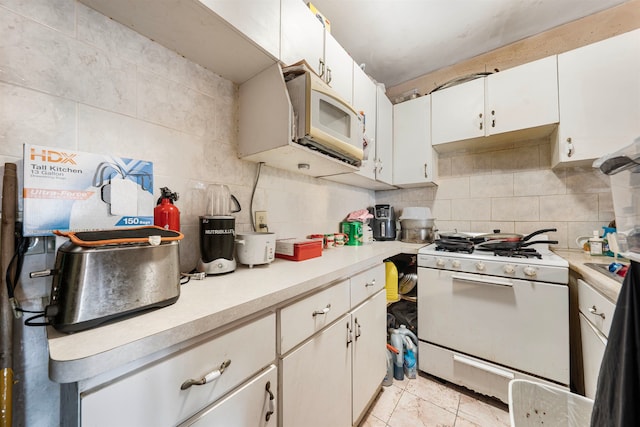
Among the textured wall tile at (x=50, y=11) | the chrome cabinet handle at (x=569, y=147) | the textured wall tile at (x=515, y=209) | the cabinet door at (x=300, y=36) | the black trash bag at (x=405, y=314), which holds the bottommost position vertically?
the black trash bag at (x=405, y=314)

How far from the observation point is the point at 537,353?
50.7 inches

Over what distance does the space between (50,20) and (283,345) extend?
1.21 m

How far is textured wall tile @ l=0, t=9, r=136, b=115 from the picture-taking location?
0.62 metres

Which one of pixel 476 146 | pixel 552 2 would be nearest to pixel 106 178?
pixel 476 146

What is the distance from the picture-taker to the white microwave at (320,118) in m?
1.02

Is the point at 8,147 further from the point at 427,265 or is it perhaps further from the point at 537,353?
the point at 537,353

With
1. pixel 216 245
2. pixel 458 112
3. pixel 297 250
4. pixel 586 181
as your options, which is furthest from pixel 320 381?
pixel 586 181

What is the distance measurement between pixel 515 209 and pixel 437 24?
1563 mm

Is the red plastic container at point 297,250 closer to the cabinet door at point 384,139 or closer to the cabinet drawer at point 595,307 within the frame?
the cabinet door at point 384,139

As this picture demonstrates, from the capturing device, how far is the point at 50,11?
680 millimetres

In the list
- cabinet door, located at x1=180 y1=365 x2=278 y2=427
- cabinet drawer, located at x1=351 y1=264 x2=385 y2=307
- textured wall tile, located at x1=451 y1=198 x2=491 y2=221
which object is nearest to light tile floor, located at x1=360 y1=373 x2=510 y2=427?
cabinet drawer, located at x1=351 y1=264 x2=385 y2=307

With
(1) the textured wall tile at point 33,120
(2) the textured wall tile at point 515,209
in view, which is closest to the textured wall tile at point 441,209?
(2) the textured wall tile at point 515,209

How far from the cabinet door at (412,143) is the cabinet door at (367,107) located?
0.42m

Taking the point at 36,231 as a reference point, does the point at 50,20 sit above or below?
above
